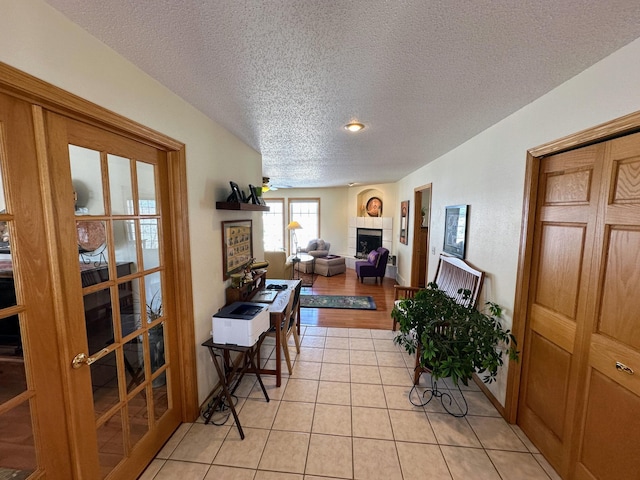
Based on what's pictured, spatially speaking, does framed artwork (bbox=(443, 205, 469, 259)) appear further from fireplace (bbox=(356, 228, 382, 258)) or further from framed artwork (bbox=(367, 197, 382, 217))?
framed artwork (bbox=(367, 197, 382, 217))

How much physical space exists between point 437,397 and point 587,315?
4.53 feet

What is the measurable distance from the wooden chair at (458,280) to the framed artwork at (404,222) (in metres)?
2.20

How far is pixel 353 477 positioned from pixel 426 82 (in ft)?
7.77

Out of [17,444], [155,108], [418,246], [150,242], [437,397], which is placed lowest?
[437,397]

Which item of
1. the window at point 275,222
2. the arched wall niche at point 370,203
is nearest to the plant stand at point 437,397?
the arched wall niche at point 370,203

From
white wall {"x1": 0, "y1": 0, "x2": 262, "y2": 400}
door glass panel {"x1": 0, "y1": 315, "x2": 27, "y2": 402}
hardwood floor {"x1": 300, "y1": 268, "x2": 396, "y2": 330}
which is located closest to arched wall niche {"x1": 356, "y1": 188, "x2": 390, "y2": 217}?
hardwood floor {"x1": 300, "y1": 268, "x2": 396, "y2": 330}

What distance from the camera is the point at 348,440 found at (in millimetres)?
1900

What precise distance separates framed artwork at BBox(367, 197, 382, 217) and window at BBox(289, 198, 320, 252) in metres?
1.60

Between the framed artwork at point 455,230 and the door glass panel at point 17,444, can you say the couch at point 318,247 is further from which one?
the door glass panel at point 17,444

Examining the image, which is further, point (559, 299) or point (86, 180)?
point (559, 299)

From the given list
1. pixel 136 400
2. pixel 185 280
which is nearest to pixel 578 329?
pixel 185 280

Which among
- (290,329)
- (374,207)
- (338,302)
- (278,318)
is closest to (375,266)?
(338,302)

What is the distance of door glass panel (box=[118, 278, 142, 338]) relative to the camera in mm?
1480

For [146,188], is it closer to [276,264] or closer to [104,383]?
[104,383]
